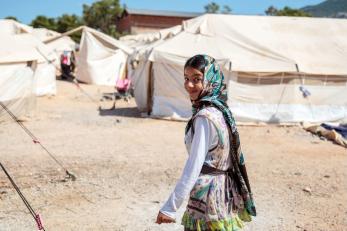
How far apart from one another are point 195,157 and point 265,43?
10625 millimetres

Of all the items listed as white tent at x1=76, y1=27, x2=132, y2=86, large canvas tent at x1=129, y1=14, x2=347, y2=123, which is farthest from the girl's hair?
white tent at x1=76, y1=27, x2=132, y2=86

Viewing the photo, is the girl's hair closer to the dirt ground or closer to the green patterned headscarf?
the green patterned headscarf

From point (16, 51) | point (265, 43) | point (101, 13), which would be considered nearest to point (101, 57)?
point (16, 51)

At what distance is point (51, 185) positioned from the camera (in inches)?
235

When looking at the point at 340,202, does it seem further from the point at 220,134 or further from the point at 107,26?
the point at 107,26

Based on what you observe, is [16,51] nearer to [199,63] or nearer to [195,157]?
[199,63]

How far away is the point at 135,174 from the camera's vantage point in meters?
6.72

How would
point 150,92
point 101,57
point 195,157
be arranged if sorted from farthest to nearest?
point 101,57 → point 150,92 → point 195,157

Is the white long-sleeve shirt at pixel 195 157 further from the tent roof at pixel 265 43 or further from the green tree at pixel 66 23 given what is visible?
the green tree at pixel 66 23

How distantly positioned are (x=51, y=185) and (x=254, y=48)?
780cm

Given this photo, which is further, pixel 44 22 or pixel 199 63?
pixel 44 22

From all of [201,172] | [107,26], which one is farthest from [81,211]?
[107,26]

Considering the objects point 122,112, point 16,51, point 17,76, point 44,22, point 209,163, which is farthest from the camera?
point 44,22

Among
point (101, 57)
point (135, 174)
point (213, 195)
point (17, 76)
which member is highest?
point (213, 195)
